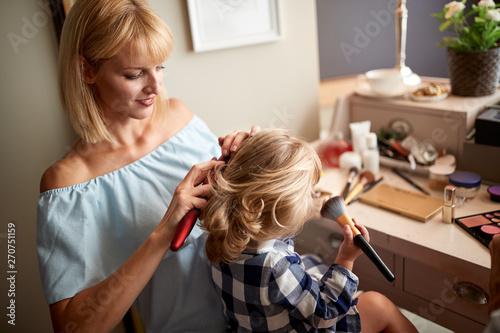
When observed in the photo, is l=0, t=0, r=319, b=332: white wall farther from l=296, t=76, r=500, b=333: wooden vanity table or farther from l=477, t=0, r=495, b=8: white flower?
l=477, t=0, r=495, b=8: white flower

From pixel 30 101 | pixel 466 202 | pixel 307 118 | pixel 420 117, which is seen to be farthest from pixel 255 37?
pixel 466 202

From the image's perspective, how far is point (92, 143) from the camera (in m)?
1.03

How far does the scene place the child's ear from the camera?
0.94m

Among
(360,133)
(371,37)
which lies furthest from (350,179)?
(371,37)

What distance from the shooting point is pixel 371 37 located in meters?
1.96

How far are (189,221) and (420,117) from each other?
3.00ft

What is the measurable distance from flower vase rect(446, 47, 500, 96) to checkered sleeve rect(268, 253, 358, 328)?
2.70ft

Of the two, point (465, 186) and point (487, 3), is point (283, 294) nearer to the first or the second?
point (465, 186)

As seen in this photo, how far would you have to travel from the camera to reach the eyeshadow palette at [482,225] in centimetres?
99

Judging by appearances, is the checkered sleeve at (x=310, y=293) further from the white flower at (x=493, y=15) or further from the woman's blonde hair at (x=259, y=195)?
the white flower at (x=493, y=15)

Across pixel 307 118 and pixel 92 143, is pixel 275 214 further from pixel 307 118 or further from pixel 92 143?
pixel 307 118

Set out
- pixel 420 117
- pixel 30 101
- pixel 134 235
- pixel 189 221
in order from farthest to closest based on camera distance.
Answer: pixel 420 117 → pixel 30 101 → pixel 134 235 → pixel 189 221

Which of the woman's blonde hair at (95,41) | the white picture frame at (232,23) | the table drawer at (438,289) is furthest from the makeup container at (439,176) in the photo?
the woman's blonde hair at (95,41)

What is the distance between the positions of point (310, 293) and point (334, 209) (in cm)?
21
